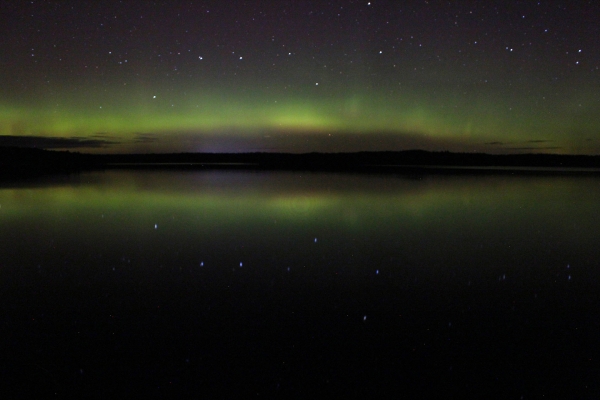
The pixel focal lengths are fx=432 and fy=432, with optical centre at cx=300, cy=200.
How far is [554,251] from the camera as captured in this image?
574 centimetres

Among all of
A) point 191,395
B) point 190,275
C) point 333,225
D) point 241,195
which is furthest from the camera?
point 241,195

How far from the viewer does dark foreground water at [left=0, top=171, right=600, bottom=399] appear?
2633mm

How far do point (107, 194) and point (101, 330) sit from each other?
1028cm

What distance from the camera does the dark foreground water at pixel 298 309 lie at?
A: 2.63 metres

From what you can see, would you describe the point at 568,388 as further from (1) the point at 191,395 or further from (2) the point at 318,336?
(1) the point at 191,395

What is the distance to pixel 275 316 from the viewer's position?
348 cm

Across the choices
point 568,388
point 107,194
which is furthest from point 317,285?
point 107,194

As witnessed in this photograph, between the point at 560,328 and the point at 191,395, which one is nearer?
the point at 191,395

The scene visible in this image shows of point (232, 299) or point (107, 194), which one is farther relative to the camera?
point (107, 194)

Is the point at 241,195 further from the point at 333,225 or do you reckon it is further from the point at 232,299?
the point at 232,299

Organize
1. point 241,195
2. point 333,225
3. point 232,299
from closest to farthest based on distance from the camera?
point 232,299
point 333,225
point 241,195

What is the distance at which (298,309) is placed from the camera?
3627mm

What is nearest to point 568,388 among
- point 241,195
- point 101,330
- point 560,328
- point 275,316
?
point 560,328

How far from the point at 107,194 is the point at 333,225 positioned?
800 cm
